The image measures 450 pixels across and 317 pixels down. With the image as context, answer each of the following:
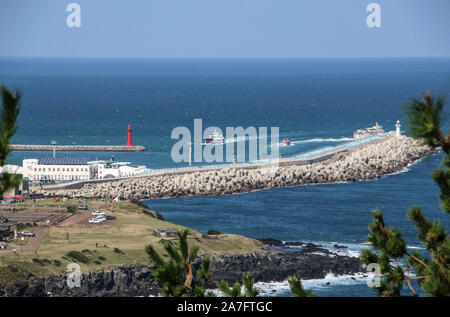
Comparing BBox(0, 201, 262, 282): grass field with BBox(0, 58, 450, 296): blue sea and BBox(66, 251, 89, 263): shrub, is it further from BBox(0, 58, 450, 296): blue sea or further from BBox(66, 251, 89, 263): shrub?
BBox(0, 58, 450, 296): blue sea

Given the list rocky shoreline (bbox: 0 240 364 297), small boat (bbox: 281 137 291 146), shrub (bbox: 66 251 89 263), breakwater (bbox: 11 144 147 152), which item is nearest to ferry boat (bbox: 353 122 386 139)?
small boat (bbox: 281 137 291 146)

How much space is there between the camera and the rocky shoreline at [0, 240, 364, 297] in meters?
39.1

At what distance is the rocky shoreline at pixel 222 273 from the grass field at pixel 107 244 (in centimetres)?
61

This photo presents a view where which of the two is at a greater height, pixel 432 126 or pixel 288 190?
pixel 432 126

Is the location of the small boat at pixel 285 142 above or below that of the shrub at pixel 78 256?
above

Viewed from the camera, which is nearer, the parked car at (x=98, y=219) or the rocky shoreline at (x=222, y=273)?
the rocky shoreline at (x=222, y=273)

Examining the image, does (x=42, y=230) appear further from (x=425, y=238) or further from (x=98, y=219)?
(x=425, y=238)

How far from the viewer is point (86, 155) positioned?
3748 inches

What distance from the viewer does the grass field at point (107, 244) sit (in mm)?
40531

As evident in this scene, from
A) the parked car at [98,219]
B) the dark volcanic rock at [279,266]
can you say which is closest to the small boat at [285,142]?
the parked car at [98,219]

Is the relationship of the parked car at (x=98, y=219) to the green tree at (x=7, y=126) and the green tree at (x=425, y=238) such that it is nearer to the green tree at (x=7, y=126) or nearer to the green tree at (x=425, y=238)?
the green tree at (x=425, y=238)
